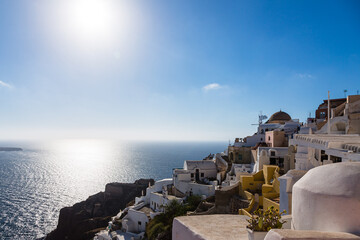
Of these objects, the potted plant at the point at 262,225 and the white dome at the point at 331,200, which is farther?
the potted plant at the point at 262,225

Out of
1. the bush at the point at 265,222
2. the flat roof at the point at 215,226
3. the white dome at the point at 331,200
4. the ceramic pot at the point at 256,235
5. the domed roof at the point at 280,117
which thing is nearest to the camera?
the white dome at the point at 331,200

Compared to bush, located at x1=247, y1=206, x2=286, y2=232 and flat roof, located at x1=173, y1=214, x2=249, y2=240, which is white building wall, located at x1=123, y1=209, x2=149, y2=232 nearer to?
flat roof, located at x1=173, y1=214, x2=249, y2=240

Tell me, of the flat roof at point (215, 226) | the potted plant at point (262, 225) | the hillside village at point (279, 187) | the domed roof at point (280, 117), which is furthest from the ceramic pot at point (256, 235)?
the domed roof at point (280, 117)

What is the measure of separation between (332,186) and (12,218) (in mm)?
63440

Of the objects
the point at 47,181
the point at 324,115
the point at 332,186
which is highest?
the point at 324,115

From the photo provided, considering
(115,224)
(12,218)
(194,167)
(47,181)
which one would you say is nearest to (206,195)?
(194,167)

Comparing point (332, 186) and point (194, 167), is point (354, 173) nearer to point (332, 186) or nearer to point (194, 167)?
point (332, 186)

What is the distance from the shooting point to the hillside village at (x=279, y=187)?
12.6ft

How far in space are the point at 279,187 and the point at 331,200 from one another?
50.8 ft

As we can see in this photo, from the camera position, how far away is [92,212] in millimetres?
49156

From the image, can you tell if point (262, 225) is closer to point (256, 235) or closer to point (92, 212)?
point (256, 235)

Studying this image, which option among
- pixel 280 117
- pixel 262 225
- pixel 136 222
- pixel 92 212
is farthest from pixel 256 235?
pixel 92 212

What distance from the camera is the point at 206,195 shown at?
29.9 metres

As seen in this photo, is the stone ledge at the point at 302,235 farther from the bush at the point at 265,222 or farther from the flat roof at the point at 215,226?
the flat roof at the point at 215,226
